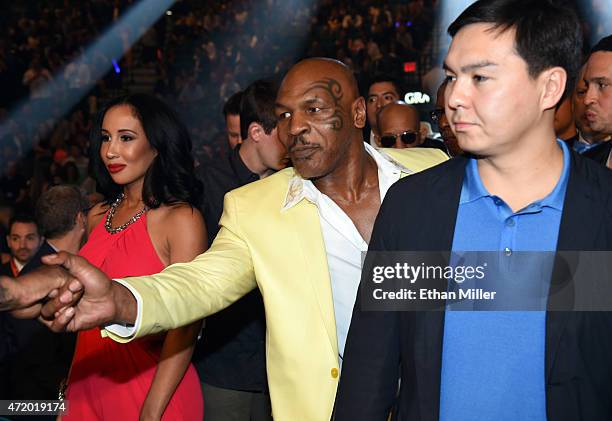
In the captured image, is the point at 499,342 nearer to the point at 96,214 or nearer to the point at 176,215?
the point at 176,215

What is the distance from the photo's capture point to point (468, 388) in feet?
6.48

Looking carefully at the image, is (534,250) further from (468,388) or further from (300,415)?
(300,415)

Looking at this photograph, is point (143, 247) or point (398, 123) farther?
point (398, 123)

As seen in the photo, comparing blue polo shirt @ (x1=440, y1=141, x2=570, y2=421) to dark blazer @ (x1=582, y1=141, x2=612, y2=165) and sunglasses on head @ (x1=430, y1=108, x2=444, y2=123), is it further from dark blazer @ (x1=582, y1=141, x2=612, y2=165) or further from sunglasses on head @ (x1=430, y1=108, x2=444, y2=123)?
sunglasses on head @ (x1=430, y1=108, x2=444, y2=123)

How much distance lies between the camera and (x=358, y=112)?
3.04 metres

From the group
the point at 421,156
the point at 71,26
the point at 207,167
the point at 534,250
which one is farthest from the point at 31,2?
the point at 534,250

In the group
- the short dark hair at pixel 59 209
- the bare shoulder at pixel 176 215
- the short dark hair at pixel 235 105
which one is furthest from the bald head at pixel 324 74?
the short dark hair at pixel 235 105

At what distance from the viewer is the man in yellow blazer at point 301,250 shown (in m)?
2.35

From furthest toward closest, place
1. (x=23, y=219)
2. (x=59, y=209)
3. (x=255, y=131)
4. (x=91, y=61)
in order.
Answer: (x=91, y=61) < (x=23, y=219) < (x=255, y=131) < (x=59, y=209)

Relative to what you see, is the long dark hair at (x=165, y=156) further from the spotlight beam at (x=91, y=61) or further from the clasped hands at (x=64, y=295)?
the spotlight beam at (x=91, y=61)

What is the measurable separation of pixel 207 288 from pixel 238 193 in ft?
1.61

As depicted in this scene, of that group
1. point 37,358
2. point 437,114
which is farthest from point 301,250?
point 37,358

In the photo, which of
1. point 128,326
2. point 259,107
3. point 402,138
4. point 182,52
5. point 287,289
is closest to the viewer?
point 128,326

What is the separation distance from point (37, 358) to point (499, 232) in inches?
109
